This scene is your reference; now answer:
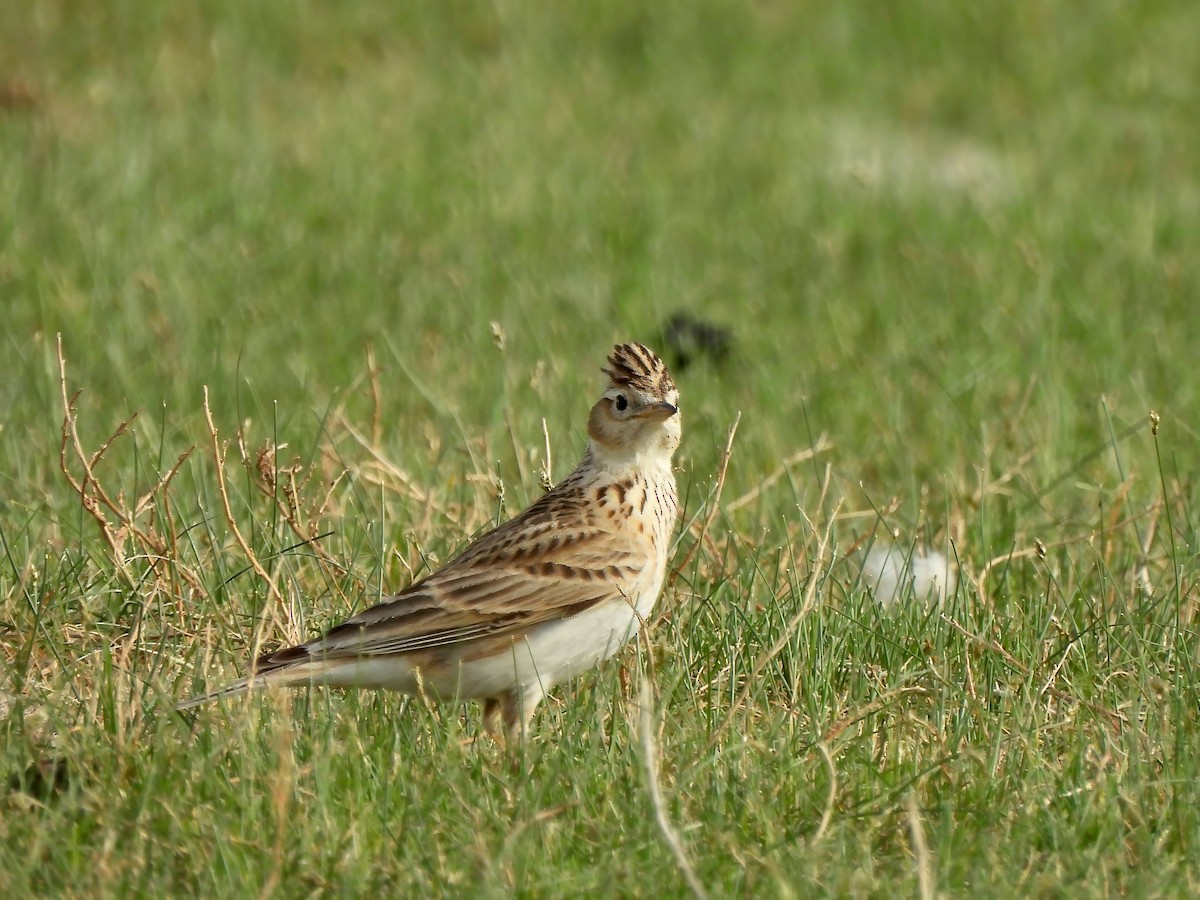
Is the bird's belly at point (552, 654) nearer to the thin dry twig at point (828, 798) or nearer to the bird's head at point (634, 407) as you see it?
the bird's head at point (634, 407)

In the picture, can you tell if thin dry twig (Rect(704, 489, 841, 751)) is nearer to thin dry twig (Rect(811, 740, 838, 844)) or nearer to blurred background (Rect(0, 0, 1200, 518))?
thin dry twig (Rect(811, 740, 838, 844))

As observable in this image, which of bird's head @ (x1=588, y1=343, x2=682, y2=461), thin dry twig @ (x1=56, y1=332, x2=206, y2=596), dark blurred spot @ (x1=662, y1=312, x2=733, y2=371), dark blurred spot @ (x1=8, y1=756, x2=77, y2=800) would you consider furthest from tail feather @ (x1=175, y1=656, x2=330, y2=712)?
dark blurred spot @ (x1=662, y1=312, x2=733, y2=371)

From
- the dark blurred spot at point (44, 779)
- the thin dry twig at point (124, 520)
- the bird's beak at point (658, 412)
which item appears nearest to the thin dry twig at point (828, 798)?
the bird's beak at point (658, 412)

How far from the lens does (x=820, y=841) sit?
411 centimetres

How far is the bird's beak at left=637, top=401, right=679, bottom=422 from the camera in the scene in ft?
17.0

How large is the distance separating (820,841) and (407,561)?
2275mm

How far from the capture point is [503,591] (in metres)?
4.96

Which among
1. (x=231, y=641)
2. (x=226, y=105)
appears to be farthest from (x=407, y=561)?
(x=226, y=105)

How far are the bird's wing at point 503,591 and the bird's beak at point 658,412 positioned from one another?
1.09 feet

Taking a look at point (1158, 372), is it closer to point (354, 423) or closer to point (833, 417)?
point (833, 417)

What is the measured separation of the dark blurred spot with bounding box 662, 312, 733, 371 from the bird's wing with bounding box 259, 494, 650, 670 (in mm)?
3635

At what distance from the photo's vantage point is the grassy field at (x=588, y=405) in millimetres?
4195

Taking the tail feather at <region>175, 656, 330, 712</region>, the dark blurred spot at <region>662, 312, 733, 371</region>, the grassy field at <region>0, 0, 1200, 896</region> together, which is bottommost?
the dark blurred spot at <region>662, 312, 733, 371</region>

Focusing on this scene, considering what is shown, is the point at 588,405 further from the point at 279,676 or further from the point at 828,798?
the point at 828,798
